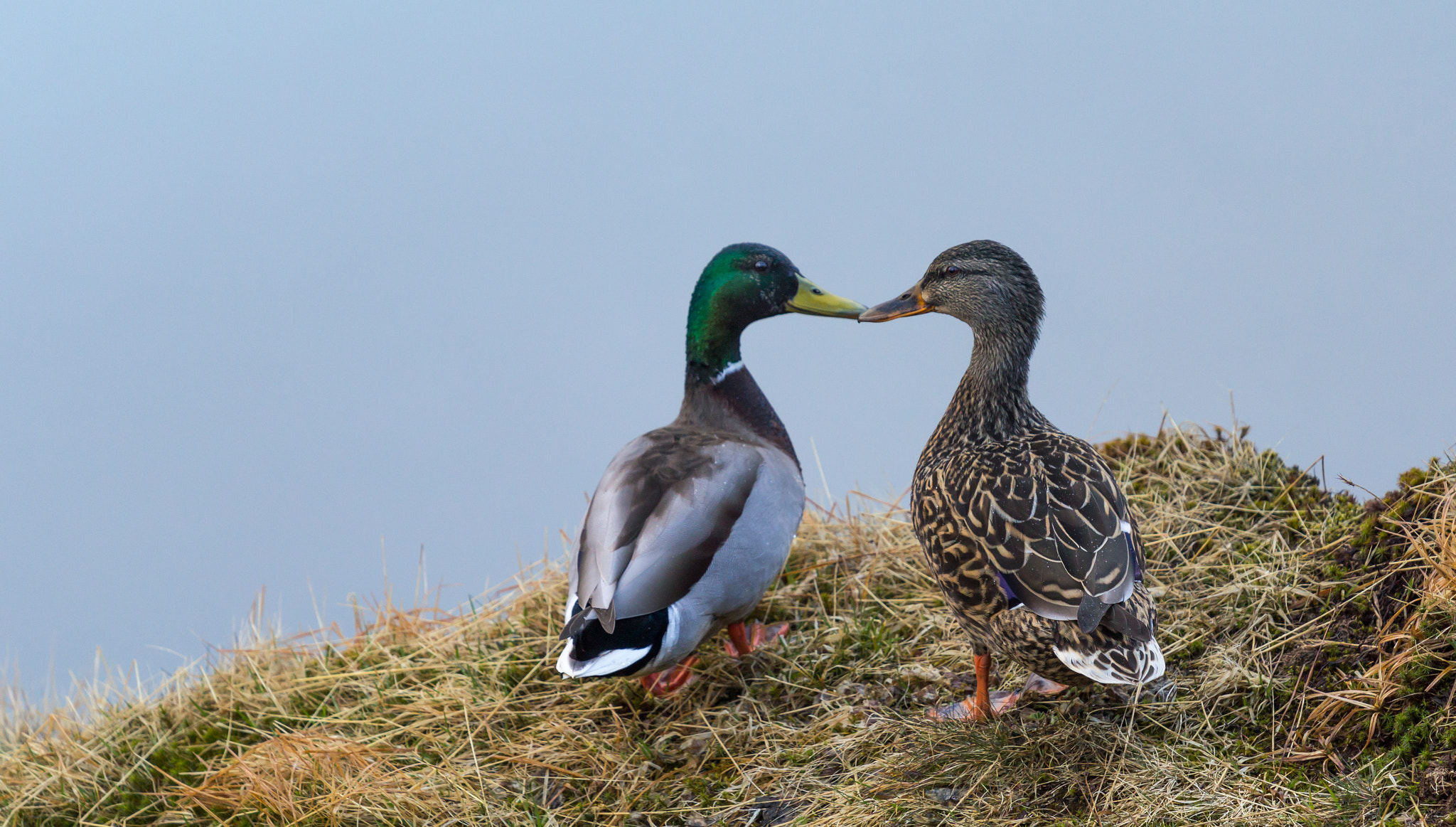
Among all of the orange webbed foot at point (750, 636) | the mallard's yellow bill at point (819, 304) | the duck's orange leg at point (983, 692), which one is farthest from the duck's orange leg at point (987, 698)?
the mallard's yellow bill at point (819, 304)

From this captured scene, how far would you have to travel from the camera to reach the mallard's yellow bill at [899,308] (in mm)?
3955

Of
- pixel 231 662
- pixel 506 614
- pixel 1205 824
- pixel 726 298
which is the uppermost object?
pixel 726 298

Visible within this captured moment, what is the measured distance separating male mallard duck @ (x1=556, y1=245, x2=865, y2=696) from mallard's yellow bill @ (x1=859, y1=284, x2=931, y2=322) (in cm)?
70

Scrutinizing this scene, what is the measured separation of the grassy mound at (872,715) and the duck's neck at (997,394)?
0.85 meters

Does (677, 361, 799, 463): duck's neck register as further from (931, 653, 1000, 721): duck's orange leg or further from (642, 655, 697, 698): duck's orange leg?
(931, 653, 1000, 721): duck's orange leg

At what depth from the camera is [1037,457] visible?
3.32 metres

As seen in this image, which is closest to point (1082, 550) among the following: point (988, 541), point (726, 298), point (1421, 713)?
point (988, 541)

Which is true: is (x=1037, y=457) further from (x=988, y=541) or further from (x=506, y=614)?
(x=506, y=614)

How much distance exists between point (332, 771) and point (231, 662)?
1.52m

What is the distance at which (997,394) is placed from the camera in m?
3.71

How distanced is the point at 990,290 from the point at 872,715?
1.47 meters

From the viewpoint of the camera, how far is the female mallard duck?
2.82 metres

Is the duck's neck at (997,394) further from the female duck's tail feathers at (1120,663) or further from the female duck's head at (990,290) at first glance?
the female duck's tail feathers at (1120,663)

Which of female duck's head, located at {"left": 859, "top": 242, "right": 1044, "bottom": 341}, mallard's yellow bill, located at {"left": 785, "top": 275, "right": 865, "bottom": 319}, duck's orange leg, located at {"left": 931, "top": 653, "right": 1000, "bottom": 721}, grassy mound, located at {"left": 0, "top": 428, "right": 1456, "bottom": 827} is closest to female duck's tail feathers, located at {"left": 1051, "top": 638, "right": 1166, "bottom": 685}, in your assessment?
grassy mound, located at {"left": 0, "top": 428, "right": 1456, "bottom": 827}
